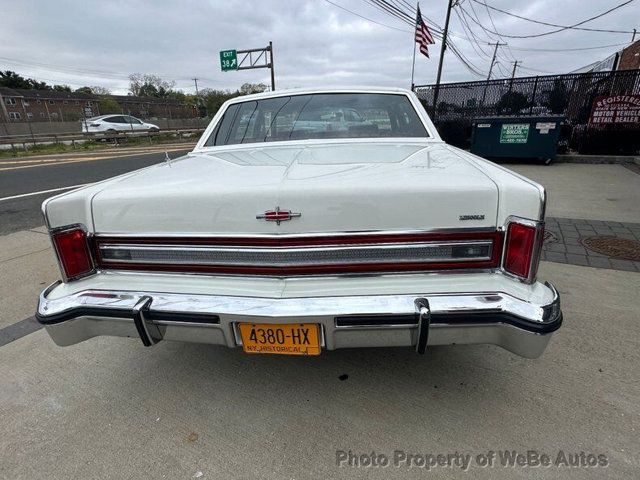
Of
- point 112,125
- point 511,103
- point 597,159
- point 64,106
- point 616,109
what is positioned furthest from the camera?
point 64,106

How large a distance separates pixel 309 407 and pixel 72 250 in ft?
4.67

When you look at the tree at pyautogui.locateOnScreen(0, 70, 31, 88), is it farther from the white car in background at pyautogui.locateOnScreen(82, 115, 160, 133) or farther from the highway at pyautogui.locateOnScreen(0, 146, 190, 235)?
the highway at pyautogui.locateOnScreen(0, 146, 190, 235)

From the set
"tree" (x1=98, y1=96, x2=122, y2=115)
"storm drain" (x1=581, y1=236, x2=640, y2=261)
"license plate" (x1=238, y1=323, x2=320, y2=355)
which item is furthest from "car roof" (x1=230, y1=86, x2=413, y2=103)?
"tree" (x1=98, y1=96, x2=122, y2=115)

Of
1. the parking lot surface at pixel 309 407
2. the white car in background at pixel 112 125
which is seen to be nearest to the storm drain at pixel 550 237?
the parking lot surface at pixel 309 407

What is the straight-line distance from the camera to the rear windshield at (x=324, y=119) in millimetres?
3047

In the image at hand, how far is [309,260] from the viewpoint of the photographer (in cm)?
174

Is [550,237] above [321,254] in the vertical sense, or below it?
below

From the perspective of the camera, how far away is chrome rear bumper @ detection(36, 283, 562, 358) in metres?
1.58

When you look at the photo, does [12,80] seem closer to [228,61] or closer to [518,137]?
[228,61]

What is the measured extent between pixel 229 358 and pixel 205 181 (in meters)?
1.20

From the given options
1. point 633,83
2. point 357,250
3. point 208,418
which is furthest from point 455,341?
point 633,83

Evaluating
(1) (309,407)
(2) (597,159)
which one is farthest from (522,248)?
(2) (597,159)

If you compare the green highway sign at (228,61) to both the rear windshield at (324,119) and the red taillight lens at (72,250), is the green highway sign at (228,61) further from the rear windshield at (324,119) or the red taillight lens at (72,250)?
the red taillight lens at (72,250)

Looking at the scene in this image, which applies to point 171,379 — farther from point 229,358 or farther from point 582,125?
point 582,125
